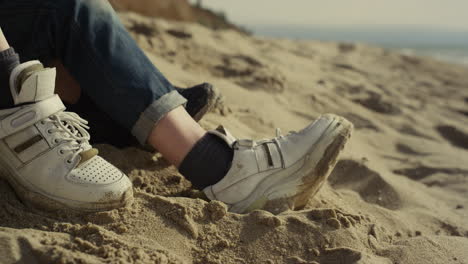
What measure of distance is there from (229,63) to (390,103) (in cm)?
131

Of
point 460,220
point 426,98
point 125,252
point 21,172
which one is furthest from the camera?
point 426,98

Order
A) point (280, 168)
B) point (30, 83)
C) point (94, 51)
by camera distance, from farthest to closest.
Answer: point (280, 168) → point (94, 51) → point (30, 83)

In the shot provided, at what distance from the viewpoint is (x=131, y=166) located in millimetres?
1690

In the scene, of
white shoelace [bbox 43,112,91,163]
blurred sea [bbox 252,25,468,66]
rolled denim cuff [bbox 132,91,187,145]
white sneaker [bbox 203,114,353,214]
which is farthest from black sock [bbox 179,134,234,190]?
blurred sea [bbox 252,25,468,66]

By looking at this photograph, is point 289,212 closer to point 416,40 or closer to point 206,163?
point 206,163

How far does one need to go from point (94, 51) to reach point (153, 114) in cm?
24

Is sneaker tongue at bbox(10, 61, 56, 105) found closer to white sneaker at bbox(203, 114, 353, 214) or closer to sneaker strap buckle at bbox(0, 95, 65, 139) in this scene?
sneaker strap buckle at bbox(0, 95, 65, 139)

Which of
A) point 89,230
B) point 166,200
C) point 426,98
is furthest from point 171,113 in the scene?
point 426,98

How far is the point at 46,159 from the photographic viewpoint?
4.32ft

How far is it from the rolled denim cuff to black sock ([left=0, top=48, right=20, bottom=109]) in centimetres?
34

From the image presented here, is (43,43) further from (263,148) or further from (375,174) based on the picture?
(375,174)

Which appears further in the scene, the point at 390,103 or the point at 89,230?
the point at 390,103

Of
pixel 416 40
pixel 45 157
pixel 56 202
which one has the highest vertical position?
pixel 45 157

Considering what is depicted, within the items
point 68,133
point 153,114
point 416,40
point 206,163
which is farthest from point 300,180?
point 416,40
